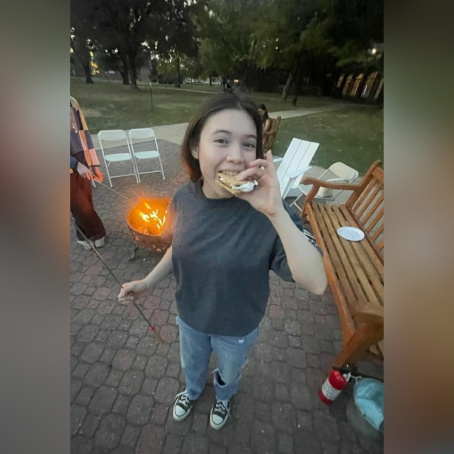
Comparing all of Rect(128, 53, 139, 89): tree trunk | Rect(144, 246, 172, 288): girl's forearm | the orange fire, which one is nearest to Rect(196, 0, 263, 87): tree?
Rect(128, 53, 139, 89): tree trunk

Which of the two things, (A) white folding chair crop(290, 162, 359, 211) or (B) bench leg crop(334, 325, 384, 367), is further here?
(A) white folding chair crop(290, 162, 359, 211)

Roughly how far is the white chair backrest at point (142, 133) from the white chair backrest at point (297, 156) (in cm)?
44

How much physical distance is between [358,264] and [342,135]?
48 centimetres

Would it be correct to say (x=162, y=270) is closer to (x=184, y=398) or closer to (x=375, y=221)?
(x=184, y=398)

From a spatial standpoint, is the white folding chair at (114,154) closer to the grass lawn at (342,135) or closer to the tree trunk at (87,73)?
the tree trunk at (87,73)

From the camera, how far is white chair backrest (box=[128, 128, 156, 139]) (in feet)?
2.84

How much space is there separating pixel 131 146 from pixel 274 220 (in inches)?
24.2

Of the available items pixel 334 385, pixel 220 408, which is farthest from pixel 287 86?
pixel 220 408

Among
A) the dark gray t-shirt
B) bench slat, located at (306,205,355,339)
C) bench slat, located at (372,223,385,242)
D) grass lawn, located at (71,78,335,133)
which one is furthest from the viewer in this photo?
bench slat, located at (306,205,355,339)

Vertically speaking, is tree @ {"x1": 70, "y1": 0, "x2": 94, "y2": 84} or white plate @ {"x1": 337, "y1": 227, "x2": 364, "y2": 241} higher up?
tree @ {"x1": 70, "y1": 0, "x2": 94, "y2": 84}

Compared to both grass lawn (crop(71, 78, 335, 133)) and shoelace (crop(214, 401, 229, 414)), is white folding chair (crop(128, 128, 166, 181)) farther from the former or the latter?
shoelace (crop(214, 401, 229, 414))

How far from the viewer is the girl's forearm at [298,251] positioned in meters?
0.54

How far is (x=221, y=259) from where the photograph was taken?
0.69 meters

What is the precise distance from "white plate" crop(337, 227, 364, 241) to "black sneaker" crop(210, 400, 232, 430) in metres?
0.83
